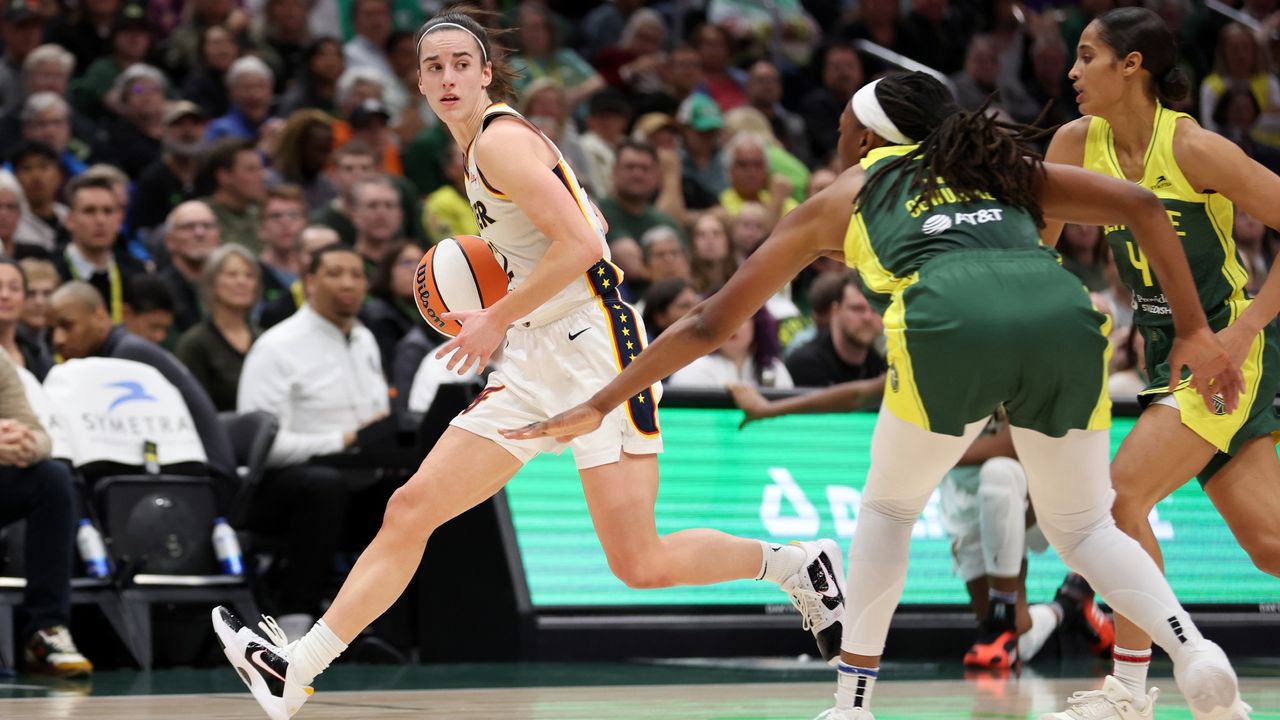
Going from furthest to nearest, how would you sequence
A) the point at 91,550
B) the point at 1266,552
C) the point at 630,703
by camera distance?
the point at 91,550 → the point at 630,703 → the point at 1266,552

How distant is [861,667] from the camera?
14.8 ft

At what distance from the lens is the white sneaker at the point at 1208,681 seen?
4.20 metres

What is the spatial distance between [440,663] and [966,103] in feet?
29.7

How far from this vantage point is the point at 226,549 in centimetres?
810

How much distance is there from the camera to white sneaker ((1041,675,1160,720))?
15.9ft

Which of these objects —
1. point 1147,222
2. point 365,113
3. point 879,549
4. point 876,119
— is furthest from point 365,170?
point 1147,222

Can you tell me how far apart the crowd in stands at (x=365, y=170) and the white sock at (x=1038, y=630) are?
153 centimetres

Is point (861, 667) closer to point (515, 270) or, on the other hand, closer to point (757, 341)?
point (515, 270)

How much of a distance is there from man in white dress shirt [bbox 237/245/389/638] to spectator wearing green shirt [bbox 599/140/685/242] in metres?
2.81

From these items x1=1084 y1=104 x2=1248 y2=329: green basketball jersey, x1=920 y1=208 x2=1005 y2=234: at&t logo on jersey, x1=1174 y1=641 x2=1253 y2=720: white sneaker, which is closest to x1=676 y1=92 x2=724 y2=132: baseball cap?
x1=1084 y1=104 x2=1248 y2=329: green basketball jersey

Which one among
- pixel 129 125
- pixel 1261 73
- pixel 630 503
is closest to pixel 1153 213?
pixel 630 503

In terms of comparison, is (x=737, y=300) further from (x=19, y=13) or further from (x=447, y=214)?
(x=19, y=13)

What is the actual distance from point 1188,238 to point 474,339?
2200 mm

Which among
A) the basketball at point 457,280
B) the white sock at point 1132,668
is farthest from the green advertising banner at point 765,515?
the white sock at point 1132,668
